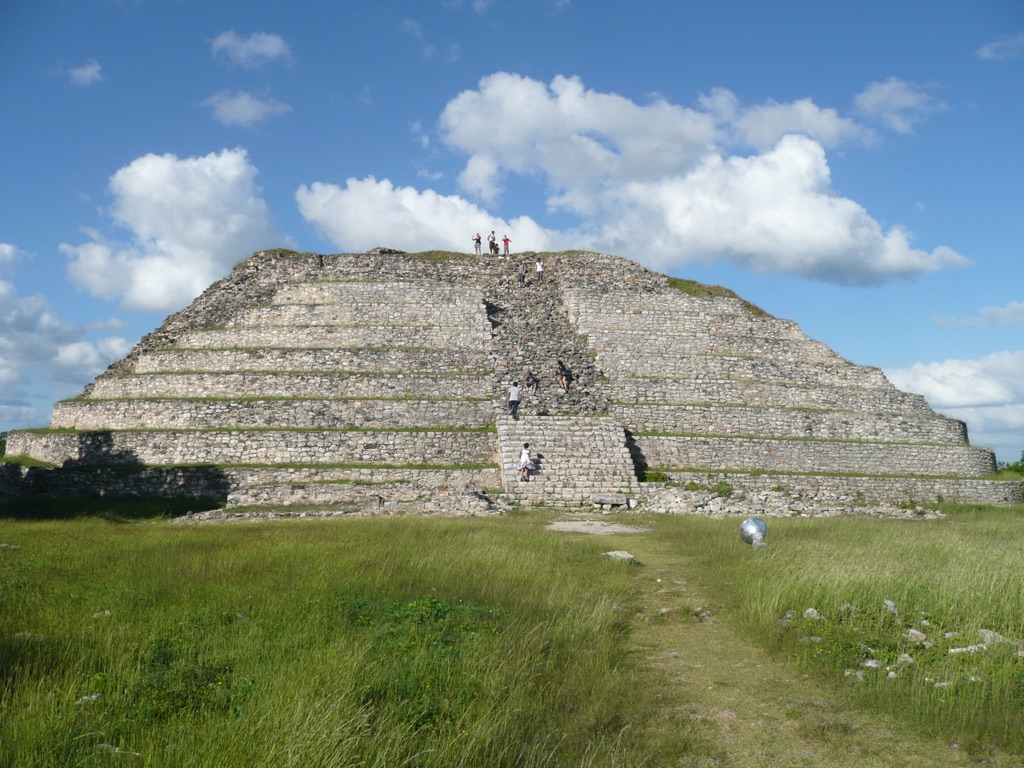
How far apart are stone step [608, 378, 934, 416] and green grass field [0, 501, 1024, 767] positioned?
18.5 m

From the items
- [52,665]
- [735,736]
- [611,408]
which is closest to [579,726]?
[735,736]

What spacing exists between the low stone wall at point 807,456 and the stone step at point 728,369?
4.52 metres

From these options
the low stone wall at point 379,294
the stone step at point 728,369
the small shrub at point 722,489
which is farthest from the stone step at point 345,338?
the small shrub at point 722,489

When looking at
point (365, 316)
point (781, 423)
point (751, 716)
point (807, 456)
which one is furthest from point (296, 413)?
point (751, 716)

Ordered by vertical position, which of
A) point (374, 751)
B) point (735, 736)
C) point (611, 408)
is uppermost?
point (611, 408)

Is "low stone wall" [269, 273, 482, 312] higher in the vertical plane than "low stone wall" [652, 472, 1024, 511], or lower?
higher

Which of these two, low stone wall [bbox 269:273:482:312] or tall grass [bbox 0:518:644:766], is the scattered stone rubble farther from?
low stone wall [bbox 269:273:482:312]

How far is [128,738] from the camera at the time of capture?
194 inches

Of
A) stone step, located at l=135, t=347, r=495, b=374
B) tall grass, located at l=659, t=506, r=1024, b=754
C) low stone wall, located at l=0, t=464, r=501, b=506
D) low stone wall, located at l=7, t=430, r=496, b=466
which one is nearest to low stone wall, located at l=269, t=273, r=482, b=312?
stone step, located at l=135, t=347, r=495, b=374

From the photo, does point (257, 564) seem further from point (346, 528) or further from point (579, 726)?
point (579, 726)

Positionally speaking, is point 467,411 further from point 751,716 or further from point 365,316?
point 751,716

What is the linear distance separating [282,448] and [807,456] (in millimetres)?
21214

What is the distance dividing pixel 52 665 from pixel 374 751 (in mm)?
3291

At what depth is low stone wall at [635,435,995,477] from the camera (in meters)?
28.7
